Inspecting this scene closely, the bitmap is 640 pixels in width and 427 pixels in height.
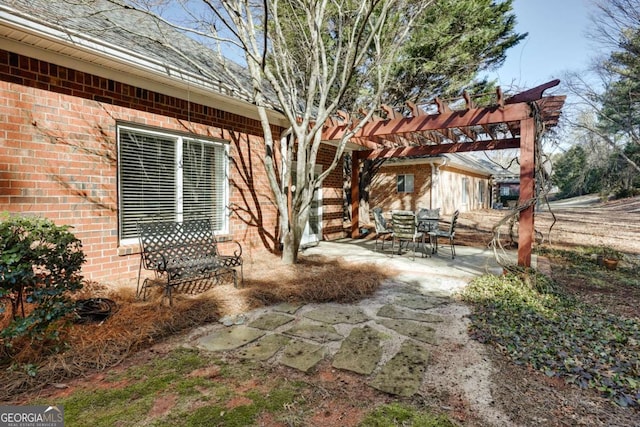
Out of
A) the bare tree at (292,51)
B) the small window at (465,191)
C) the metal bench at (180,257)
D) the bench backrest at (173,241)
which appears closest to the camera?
the metal bench at (180,257)

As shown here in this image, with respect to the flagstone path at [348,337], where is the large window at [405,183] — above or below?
above

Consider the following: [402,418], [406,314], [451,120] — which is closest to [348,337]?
[406,314]

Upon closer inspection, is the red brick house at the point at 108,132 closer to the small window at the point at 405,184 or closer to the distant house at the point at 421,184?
the distant house at the point at 421,184

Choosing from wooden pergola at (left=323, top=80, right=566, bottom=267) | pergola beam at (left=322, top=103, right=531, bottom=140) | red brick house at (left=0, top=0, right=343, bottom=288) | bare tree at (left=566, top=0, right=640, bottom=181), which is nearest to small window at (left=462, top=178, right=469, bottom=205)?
bare tree at (left=566, top=0, right=640, bottom=181)

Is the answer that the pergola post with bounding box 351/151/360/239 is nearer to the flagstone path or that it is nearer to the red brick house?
the red brick house

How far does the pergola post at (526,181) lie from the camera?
546 cm

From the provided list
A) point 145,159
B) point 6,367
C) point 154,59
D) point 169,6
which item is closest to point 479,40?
point 169,6

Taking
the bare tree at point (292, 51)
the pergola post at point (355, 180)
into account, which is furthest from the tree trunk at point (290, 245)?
the pergola post at point (355, 180)

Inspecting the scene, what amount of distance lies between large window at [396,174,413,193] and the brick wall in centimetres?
1392

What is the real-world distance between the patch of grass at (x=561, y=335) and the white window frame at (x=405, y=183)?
1297 centimetres

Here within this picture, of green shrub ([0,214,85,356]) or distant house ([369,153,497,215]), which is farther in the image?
distant house ([369,153,497,215])

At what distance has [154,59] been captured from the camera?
4.55 metres

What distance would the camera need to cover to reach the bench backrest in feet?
14.2

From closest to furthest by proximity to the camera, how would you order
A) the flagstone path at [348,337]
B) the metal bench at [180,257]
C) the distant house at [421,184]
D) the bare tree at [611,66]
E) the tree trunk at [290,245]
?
the flagstone path at [348,337]
the metal bench at [180,257]
the tree trunk at [290,245]
the bare tree at [611,66]
the distant house at [421,184]
